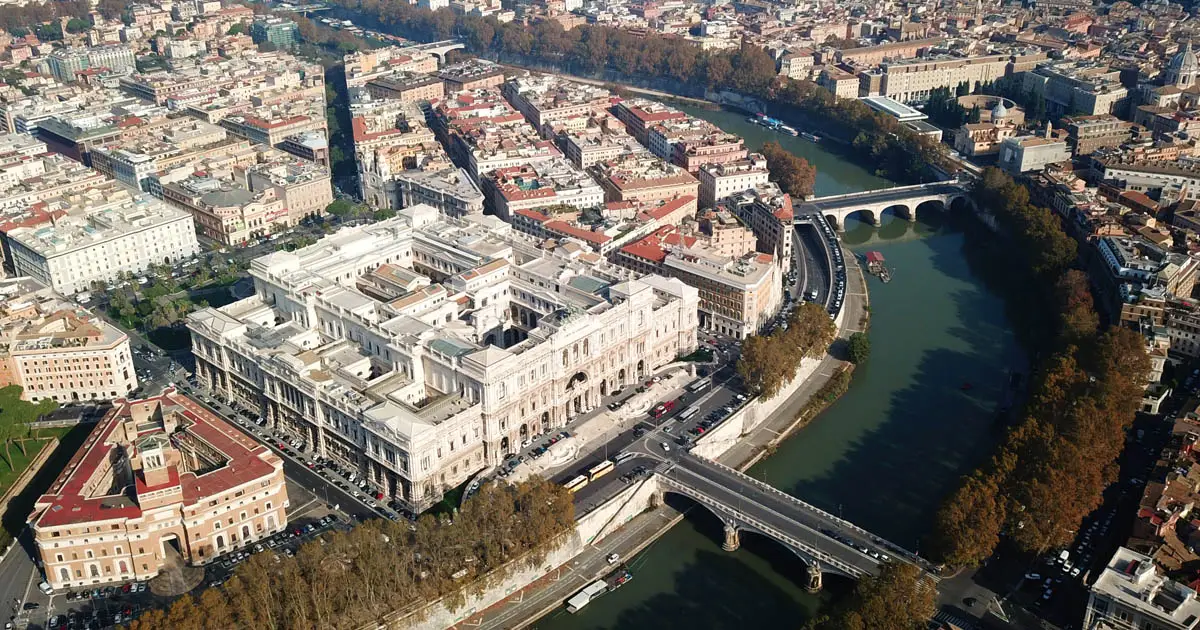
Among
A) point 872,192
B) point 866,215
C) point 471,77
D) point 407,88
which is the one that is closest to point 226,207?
point 407,88

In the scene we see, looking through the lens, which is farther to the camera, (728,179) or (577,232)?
(728,179)

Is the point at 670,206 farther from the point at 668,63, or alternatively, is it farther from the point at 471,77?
the point at 668,63

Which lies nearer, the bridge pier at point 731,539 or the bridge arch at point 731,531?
the bridge arch at point 731,531

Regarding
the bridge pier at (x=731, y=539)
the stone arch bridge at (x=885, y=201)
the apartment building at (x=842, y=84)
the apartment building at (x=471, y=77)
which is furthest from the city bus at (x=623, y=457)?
the apartment building at (x=842, y=84)

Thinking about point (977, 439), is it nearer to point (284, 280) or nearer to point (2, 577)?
point (284, 280)

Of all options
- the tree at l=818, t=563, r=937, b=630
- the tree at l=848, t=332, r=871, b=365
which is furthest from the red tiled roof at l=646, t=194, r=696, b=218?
the tree at l=818, t=563, r=937, b=630

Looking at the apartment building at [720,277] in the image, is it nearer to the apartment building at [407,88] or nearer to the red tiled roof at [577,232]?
the red tiled roof at [577,232]
